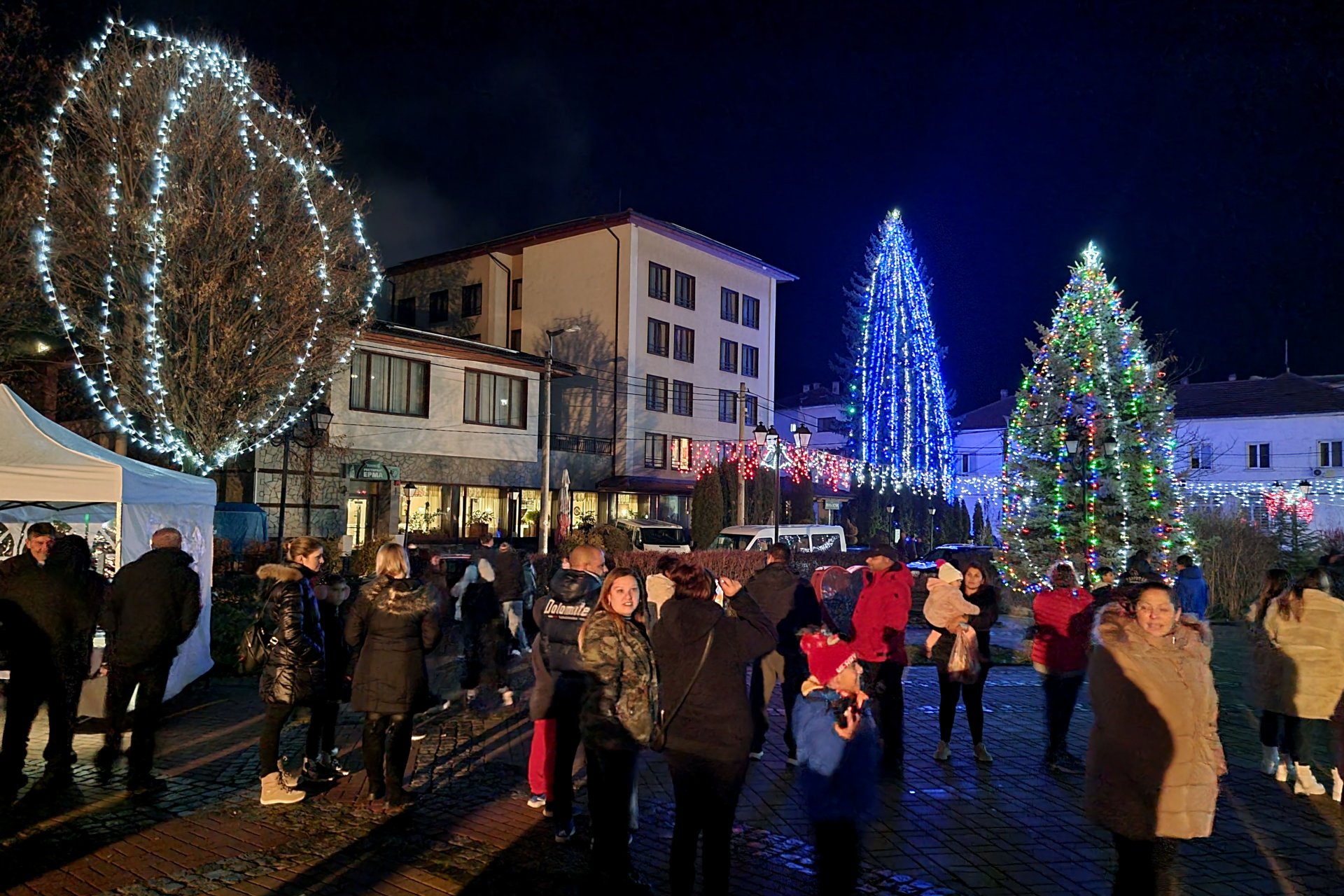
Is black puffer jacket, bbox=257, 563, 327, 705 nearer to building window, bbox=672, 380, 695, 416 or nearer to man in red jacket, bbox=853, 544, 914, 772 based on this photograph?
man in red jacket, bbox=853, 544, 914, 772

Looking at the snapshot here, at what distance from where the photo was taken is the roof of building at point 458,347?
98.0 feet

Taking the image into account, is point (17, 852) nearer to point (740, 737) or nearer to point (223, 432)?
point (740, 737)

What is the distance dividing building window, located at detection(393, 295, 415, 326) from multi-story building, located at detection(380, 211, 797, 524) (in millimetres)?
273

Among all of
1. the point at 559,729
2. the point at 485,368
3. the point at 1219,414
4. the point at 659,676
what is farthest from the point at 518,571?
the point at 1219,414

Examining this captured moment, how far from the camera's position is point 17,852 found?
5.32 meters

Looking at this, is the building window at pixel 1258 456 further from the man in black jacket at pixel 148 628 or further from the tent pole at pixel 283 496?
the man in black jacket at pixel 148 628

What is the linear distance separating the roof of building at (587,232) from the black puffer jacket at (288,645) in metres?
35.5

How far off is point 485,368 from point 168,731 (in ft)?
84.8

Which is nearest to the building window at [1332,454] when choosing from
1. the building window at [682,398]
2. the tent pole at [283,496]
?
the building window at [682,398]

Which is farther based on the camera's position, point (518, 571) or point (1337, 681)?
point (518, 571)

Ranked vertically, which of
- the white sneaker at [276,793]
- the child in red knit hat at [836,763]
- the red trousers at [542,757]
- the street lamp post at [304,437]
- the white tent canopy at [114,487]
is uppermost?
the street lamp post at [304,437]

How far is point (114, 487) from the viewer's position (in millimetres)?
8484

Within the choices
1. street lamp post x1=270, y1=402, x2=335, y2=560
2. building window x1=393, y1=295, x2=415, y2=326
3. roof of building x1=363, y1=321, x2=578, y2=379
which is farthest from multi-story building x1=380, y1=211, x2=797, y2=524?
street lamp post x1=270, y1=402, x2=335, y2=560

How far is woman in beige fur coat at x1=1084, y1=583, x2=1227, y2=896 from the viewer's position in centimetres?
405
